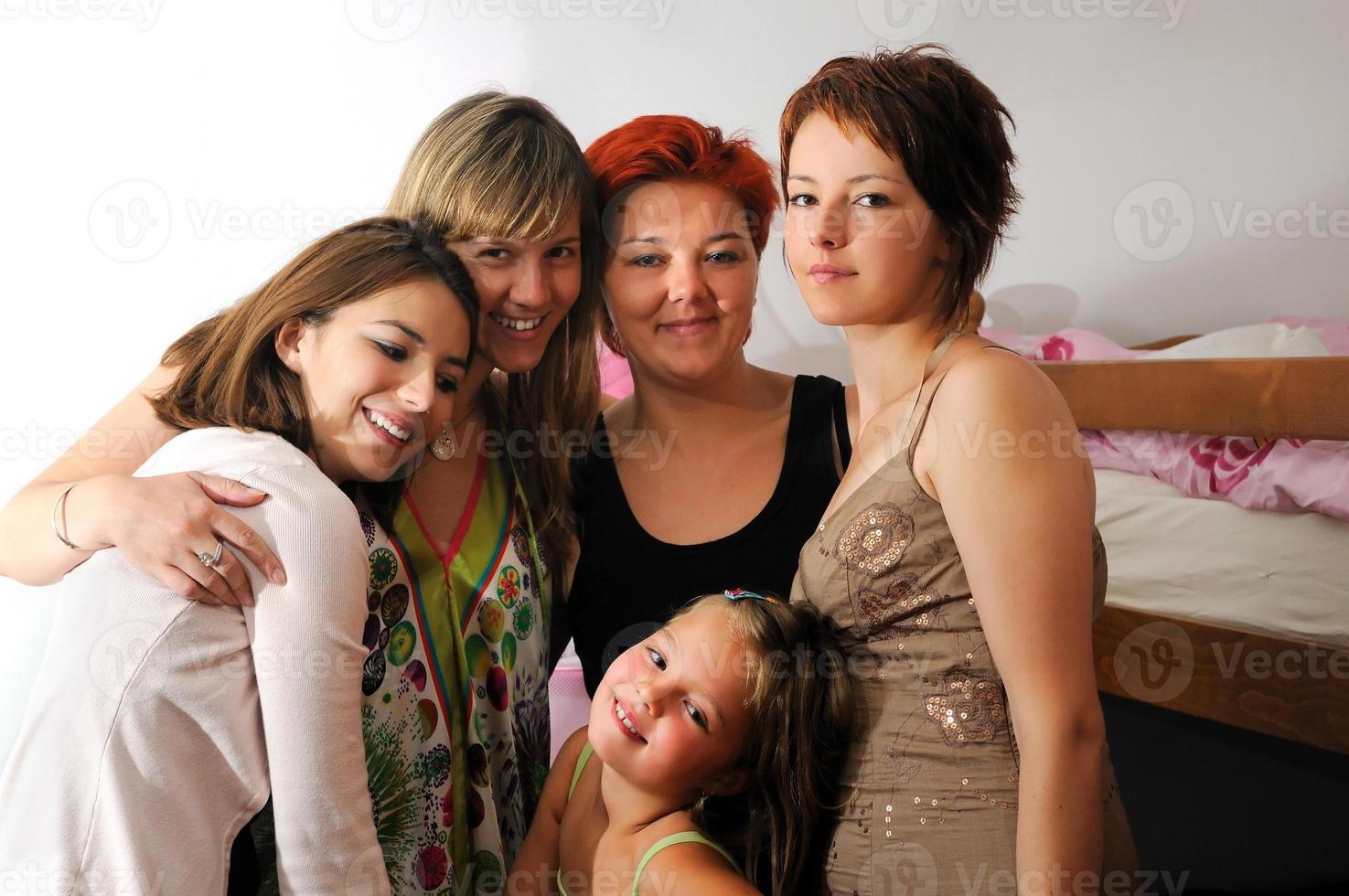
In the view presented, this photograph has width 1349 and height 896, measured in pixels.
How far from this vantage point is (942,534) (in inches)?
42.6

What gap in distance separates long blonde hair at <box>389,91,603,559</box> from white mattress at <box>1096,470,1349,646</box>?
118 centimetres

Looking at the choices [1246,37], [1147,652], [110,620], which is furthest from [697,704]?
[1246,37]

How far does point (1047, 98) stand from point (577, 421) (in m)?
2.07

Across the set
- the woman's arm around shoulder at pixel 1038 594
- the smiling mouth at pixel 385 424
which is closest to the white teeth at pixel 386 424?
the smiling mouth at pixel 385 424

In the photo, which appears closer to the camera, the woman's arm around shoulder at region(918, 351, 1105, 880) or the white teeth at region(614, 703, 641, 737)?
the woman's arm around shoulder at region(918, 351, 1105, 880)

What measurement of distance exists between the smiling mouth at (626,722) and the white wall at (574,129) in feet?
3.58

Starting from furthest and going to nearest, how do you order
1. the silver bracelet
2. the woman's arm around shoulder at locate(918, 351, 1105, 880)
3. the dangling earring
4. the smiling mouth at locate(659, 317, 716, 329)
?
1. the smiling mouth at locate(659, 317, 716, 329)
2. the dangling earring
3. the silver bracelet
4. the woman's arm around shoulder at locate(918, 351, 1105, 880)

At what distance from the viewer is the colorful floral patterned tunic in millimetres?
1326

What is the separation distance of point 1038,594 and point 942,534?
0.12 meters

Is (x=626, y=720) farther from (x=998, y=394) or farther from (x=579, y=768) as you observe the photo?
(x=998, y=394)

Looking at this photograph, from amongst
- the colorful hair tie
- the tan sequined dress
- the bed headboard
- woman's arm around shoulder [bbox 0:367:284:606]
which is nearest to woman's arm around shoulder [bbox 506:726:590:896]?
the colorful hair tie

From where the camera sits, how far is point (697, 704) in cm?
124

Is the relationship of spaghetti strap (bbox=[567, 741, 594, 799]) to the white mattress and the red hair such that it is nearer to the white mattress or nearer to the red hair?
the red hair

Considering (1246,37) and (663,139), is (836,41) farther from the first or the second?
(663,139)
